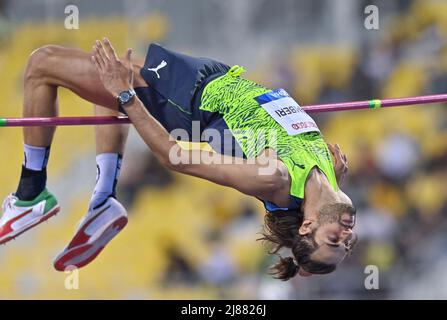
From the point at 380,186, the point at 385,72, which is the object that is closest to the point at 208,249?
the point at 380,186

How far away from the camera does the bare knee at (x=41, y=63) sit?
6.17m

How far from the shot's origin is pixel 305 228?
5.66 meters

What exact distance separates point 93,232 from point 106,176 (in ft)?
1.34

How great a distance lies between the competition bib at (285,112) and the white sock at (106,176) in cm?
131

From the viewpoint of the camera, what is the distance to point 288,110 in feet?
19.2

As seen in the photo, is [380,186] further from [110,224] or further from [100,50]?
[100,50]

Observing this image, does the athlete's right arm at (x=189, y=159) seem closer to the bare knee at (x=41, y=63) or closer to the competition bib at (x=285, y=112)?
the competition bib at (x=285, y=112)

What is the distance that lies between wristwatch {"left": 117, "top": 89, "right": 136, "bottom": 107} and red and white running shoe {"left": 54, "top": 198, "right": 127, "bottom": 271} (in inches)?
50.1

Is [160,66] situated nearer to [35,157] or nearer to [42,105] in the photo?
[42,105]

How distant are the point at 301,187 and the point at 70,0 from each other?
715 cm

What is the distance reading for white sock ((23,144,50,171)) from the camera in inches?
254

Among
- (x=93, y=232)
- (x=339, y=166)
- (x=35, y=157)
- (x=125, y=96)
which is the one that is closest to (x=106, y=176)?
(x=93, y=232)

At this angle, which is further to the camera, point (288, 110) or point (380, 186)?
point (380, 186)

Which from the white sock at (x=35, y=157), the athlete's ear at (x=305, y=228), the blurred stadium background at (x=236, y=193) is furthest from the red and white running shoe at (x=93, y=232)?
the blurred stadium background at (x=236, y=193)
